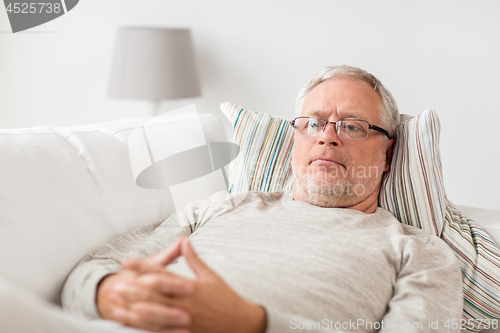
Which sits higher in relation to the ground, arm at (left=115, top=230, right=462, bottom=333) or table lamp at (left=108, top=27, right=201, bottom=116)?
table lamp at (left=108, top=27, right=201, bottom=116)

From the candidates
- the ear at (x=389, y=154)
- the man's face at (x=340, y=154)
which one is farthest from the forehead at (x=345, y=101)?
the ear at (x=389, y=154)

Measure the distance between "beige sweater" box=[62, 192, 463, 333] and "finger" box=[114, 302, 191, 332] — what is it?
0.53ft

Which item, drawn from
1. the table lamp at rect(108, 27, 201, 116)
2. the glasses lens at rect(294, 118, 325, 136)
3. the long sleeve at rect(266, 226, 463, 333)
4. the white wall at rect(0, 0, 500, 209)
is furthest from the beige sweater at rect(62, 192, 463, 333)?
the table lamp at rect(108, 27, 201, 116)

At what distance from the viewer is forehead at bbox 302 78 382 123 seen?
1.21 metres

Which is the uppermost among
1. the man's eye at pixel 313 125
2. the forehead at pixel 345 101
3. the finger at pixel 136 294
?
the forehead at pixel 345 101

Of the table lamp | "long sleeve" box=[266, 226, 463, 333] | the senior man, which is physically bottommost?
"long sleeve" box=[266, 226, 463, 333]

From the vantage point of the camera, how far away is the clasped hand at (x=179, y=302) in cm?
61

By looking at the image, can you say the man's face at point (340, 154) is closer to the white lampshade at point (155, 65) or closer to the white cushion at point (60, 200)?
the white cushion at point (60, 200)

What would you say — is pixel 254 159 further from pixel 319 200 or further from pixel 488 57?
pixel 488 57

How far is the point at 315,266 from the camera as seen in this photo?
2.90ft

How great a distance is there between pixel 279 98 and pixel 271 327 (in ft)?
4.88

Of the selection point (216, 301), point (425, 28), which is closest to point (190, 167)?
point (216, 301)

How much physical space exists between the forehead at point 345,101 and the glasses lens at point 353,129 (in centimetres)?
2

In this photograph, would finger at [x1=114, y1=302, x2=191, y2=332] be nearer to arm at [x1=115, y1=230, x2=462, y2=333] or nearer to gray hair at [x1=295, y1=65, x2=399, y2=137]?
arm at [x1=115, y1=230, x2=462, y2=333]
